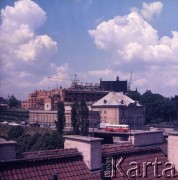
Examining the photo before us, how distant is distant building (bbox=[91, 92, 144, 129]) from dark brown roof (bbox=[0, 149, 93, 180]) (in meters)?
57.5

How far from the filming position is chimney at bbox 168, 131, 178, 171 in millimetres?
12665

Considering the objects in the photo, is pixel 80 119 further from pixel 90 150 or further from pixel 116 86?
pixel 116 86

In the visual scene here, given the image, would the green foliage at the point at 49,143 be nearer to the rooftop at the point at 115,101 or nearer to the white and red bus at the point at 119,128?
the white and red bus at the point at 119,128

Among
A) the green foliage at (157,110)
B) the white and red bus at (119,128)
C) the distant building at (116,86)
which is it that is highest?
the distant building at (116,86)

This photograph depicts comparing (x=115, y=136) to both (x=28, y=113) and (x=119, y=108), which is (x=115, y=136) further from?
(x=28, y=113)

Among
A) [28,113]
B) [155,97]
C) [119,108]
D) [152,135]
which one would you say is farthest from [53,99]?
[152,135]

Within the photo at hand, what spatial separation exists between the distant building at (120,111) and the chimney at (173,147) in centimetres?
5502

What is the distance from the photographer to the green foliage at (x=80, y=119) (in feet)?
155

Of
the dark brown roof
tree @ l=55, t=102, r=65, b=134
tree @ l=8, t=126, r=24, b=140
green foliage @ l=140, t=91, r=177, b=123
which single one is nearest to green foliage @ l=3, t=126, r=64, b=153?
tree @ l=8, t=126, r=24, b=140

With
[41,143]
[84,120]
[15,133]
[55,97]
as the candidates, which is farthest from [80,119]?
[55,97]

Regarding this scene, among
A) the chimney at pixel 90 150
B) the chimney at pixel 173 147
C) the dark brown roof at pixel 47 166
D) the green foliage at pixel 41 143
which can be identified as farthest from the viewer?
the green foliage at pixel 41 143

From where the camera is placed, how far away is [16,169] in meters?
9.65

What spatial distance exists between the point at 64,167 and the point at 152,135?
4989 mm

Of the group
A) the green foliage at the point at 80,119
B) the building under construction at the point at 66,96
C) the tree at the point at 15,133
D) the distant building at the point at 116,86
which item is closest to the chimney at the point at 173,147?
the green foliage at the point at 80,119
